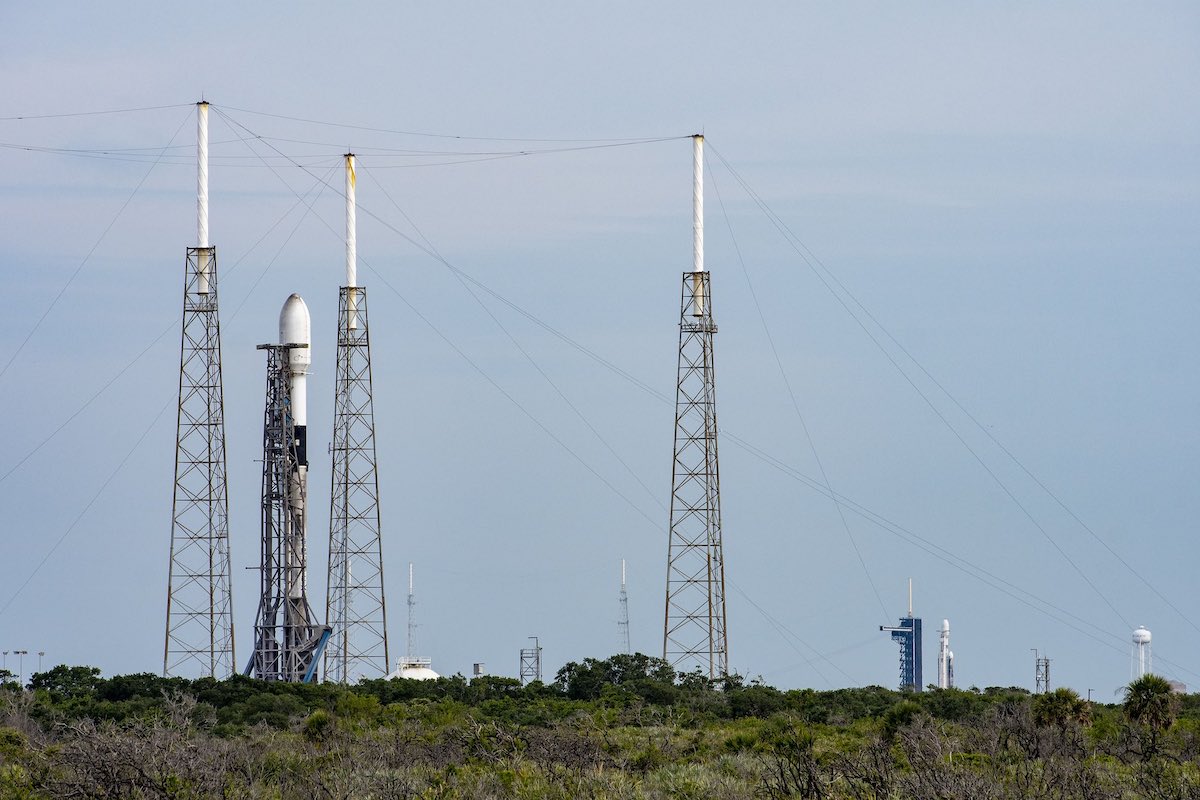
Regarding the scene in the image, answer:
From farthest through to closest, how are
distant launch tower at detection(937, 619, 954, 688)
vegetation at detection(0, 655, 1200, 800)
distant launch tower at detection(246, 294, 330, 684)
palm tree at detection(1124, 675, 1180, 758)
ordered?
distant launch tower at detection(937, 619, 954, 688), distant launch tower at detection(246, 294, 330, 684), palm tree at detection(1124, 675, 1180, 758), vegetation at detection(0, 655, 1200, 800)

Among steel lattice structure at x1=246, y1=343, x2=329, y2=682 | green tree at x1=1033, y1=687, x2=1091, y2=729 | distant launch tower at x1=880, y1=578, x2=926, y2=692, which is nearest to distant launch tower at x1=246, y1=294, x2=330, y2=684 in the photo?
steel lattice structure at x1=246, y1=343, x2=329, y2=682

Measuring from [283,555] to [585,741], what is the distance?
27.1 metres

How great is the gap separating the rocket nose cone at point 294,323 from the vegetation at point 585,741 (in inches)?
494

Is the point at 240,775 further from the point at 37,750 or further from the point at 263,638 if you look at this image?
the point at 263,638

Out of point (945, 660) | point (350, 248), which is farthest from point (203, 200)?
point (945, 660)

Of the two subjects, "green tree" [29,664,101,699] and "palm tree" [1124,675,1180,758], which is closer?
"palm tree" [1124,675,1180,758]

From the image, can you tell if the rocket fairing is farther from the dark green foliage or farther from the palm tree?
the palm tree

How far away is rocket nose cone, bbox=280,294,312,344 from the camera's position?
205 ft

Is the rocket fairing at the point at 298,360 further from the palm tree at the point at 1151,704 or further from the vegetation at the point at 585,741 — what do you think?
the palm tree at the point at 1151,704

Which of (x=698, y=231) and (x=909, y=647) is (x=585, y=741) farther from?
(x=909, y=647)

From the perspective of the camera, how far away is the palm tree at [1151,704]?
41603 millimetres

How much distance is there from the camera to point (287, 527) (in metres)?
61.4

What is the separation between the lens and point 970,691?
61.8 m

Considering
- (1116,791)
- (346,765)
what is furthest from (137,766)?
(1116,791)
